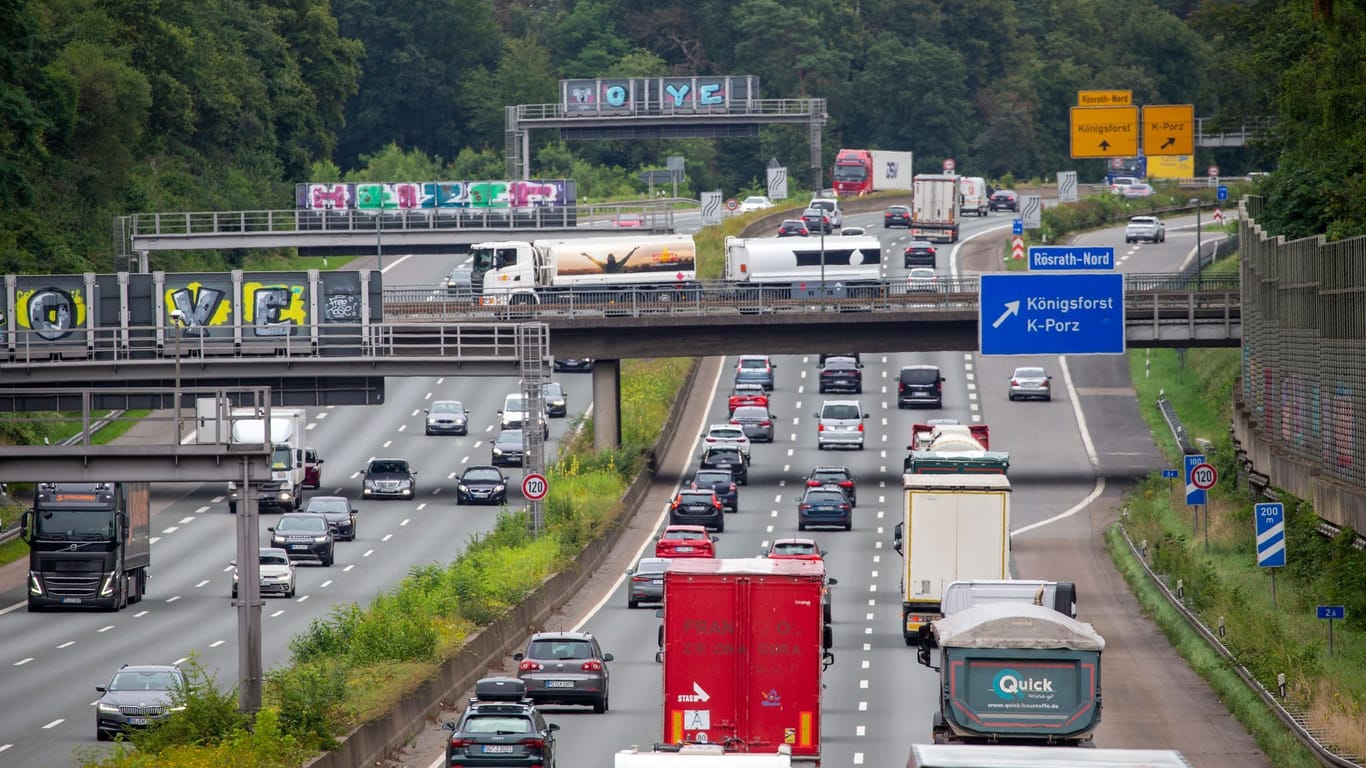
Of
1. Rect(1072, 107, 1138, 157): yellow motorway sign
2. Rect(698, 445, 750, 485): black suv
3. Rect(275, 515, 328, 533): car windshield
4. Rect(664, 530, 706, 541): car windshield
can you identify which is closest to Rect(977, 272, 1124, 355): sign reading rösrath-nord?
Rect(664, 530, 706, 541): car windshield

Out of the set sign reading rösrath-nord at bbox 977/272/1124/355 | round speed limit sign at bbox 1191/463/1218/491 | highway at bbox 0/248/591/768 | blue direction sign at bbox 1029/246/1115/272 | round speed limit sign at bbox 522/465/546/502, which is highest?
blue direction sign at bbox 1029/246/1115/272

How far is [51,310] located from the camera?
61.6 m

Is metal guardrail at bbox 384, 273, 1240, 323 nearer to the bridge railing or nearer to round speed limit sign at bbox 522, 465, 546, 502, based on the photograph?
round speed limit sign at bbox 522, 465, 546, 502

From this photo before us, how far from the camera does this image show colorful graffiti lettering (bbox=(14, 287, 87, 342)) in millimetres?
61312

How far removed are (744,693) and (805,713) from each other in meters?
0.80

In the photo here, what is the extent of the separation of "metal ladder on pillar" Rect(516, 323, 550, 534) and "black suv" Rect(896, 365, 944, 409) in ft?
91.7

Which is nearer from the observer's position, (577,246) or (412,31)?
(577,246)

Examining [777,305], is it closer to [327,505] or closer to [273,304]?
[327,505]

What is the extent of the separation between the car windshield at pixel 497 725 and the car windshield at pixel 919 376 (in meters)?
57.8

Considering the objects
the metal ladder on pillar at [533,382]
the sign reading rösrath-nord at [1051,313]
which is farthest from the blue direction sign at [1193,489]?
the metal ladder on pillar at [533,382]

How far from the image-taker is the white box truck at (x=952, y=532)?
39438 mm

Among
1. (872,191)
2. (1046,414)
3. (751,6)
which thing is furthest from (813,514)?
(751,6)

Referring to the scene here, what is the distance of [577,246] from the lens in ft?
274

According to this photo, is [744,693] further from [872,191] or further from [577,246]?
[872,191]
